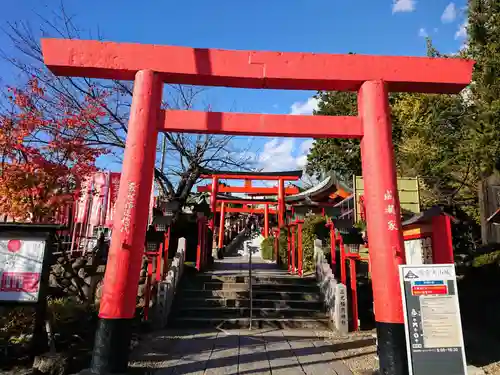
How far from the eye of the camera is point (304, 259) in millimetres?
13227

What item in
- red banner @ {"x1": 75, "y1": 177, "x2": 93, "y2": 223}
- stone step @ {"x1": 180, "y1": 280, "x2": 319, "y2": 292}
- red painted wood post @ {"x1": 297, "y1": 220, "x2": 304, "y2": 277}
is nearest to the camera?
stone step @ {"x1": 180, "y1": 280, "x2": 319, "y2": 292}

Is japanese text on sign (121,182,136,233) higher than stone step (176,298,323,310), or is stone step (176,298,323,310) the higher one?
japanese text on sign (121,182,136,233)

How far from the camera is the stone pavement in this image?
5508 millimetres

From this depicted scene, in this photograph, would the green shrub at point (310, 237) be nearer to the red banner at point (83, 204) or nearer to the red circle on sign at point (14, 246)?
the red banner at point (83, 204)

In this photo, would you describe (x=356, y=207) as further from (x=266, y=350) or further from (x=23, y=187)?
(x=23, y=187)

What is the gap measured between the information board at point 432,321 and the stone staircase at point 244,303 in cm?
468

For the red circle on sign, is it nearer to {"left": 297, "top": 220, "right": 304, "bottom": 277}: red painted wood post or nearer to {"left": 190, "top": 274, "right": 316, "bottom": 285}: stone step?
{"left": 190, "top": 274, "right": 316, "bottom": 285}: stone step

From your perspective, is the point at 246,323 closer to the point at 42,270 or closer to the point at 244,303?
the point at 244,303

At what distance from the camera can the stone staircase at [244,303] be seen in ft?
28.8

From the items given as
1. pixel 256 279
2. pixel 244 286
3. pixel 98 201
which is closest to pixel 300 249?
pixel 256 279

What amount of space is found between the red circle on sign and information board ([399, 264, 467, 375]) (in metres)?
5.31

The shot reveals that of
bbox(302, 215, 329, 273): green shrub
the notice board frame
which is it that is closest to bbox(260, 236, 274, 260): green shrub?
bbox(302, 215, 329, 273): green shrub

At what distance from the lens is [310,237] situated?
43.4 ft

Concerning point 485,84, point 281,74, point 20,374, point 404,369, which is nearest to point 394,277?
point 404,369
